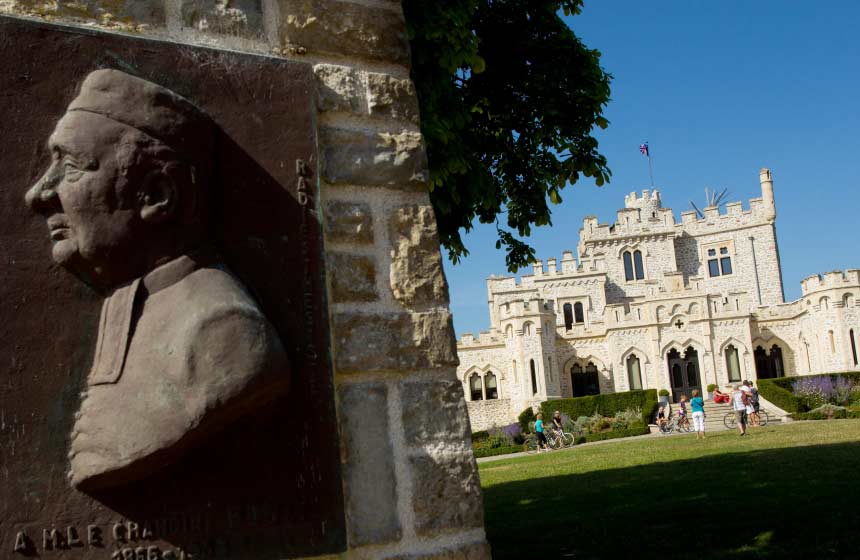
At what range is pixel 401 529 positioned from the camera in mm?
2441

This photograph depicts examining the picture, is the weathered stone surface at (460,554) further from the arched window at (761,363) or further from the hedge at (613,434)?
the arched window at (761,363)

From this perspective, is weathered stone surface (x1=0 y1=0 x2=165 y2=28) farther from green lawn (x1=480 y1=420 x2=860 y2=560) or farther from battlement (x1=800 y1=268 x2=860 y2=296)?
battlement (x1=800 y1=268 x2=860 y2=296)

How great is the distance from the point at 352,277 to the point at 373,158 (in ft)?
1.31

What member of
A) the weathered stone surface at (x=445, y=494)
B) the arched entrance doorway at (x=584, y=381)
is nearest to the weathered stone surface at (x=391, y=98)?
the weathered stone surface at (x=445, y=494)

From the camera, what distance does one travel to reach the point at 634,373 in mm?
45875

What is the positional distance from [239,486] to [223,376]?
1.01ft

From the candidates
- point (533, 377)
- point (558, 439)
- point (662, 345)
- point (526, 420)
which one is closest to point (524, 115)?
point (558, 439)

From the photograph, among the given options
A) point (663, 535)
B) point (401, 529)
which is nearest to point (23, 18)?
point (401, 529)

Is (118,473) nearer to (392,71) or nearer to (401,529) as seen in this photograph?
(401,529)

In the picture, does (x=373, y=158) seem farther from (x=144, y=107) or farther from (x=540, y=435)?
(x=540, y=435)

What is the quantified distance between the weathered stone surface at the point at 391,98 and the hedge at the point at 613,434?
89.8 feet

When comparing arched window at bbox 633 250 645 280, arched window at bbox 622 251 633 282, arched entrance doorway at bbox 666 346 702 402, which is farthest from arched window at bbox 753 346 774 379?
arched window at bbox 622 251 633 282

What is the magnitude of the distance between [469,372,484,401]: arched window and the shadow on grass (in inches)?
1347

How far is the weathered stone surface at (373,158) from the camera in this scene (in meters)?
2.59
